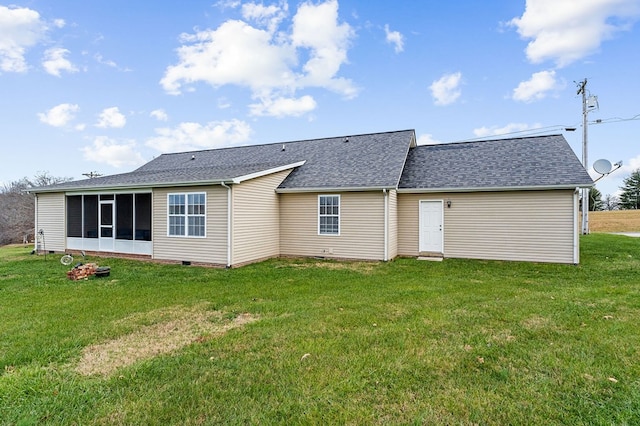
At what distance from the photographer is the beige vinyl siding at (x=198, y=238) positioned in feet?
32.4

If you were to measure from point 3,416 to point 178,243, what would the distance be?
27.5 feet

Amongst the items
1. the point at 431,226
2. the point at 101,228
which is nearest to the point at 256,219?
the point at 431,226

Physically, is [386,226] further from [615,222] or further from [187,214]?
[615,222]

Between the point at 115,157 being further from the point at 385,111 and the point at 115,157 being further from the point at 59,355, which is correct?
the point at 59,355

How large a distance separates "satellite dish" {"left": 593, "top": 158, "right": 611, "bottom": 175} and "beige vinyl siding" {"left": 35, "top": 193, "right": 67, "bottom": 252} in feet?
69.6

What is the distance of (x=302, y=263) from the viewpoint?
10555 mm

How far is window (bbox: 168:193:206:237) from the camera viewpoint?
1023 centimetres

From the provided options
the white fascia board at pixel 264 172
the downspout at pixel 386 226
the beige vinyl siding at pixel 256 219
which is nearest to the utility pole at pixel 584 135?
the downspout at pixel 386 226

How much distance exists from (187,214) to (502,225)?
402 inches

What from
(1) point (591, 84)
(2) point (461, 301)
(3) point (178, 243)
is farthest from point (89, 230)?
(1) point (591, 84)

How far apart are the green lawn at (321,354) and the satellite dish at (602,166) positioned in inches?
322

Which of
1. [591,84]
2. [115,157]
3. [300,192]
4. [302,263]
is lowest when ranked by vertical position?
[302,263]

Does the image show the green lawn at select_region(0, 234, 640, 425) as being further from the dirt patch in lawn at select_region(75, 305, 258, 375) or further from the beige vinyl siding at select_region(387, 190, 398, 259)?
the beige vinyl siding at select_region(387, 190, 398, 259)

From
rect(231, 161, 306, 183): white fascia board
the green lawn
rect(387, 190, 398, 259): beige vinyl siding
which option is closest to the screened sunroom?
rect(231, 161, 306, 183): white fascia board
